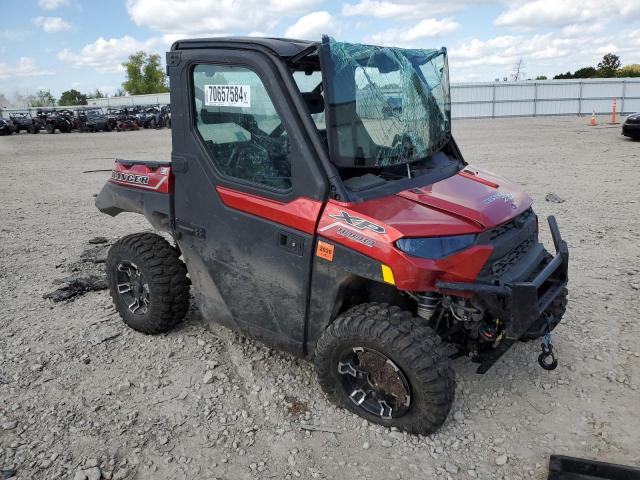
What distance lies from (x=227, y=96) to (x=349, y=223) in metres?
1.15

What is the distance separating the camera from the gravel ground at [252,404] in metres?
2.89

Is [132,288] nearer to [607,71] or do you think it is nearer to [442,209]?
[442,209]

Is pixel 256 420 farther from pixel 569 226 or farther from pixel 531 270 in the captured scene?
pixel 569 226

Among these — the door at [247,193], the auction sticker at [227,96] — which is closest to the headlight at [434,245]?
the door at [247,193]

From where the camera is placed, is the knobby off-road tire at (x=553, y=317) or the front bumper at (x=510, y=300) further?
the knobby off-road tire at (x=553, y=317)

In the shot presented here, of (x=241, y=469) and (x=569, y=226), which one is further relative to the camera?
(x=569, y=226)

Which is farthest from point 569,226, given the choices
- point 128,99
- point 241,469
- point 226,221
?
point 128,99

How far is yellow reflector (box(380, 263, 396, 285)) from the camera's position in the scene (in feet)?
9.01

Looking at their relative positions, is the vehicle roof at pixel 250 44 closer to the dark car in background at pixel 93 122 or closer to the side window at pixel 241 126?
the side window at pixel 241 126

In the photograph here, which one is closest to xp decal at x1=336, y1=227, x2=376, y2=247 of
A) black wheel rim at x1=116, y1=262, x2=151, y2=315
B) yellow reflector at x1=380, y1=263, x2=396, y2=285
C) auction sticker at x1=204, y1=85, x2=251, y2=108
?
yellow reflector at x1=380, y1=263, x2=396, y2=285

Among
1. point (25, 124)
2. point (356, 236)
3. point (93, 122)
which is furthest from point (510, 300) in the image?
point (25, 124)

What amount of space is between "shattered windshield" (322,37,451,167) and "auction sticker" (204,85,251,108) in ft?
→ 1.95

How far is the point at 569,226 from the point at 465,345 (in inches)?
174

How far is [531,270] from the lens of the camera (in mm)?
3182
